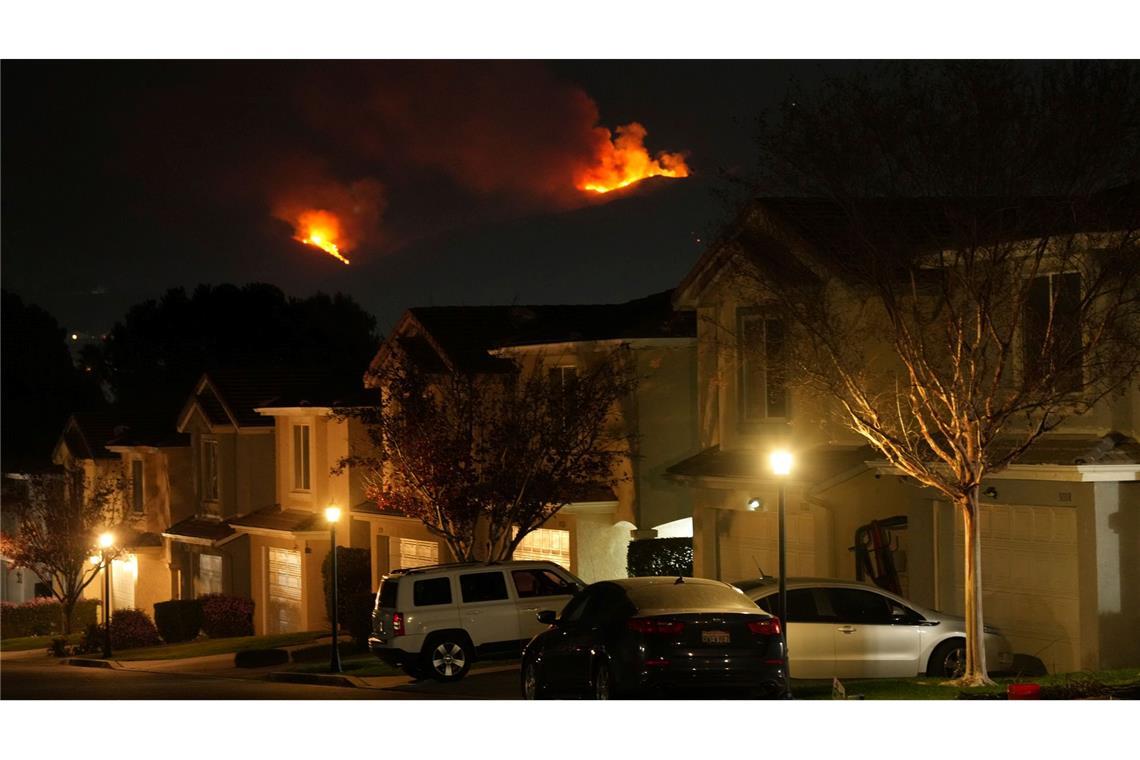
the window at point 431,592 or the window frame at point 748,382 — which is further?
the window frame at point 748,382

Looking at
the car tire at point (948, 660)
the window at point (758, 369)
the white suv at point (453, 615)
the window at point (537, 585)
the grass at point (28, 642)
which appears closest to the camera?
the car tire at point (948, 660)

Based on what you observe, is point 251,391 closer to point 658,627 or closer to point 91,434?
point 91,434

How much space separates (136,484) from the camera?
179ft

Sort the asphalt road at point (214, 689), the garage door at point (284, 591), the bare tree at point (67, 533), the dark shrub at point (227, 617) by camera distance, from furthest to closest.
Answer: the bare tree at point (67, 533) < the dark shrub at point (227, 617) < the garage door at point (284, 591) < the asphalt road at point (214, 689)

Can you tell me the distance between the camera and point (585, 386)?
3180 centimetres

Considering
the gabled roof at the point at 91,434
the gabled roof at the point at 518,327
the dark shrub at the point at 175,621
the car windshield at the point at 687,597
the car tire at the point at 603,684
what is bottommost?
the dark shrub at the point at 175,621

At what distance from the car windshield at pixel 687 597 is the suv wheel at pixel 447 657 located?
7.23m

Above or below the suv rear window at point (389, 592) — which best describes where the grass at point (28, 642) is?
below

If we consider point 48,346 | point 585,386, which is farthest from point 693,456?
point 48,346

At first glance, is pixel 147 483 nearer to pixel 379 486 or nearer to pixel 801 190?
pixel 379 486

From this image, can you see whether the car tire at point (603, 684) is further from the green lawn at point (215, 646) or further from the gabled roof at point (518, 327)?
the green lawn at point (215, 646)

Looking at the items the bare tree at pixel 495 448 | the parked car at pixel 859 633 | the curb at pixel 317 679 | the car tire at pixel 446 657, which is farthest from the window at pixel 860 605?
the bare tree at pixel 495 448

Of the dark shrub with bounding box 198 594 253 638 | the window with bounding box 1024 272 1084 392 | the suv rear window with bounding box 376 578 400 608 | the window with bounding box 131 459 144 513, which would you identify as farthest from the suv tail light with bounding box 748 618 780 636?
the window with bounding box 131 459 144 513

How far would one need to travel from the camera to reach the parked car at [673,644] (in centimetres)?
1733
